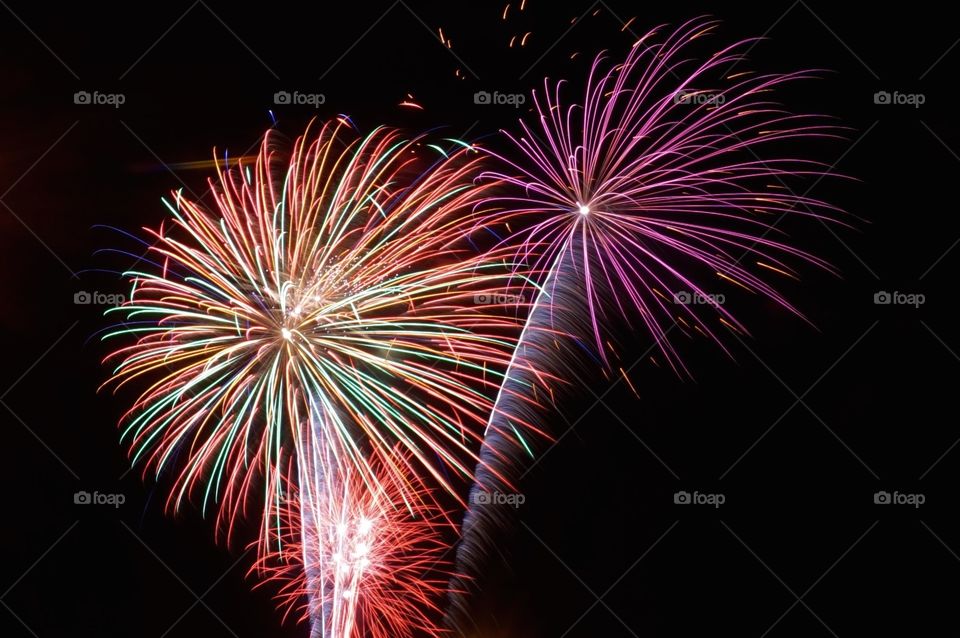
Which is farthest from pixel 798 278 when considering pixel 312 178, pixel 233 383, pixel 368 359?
pixel 233 383

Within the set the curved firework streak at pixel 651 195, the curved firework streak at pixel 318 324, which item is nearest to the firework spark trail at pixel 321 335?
the curved firework streak at pixel 318 324

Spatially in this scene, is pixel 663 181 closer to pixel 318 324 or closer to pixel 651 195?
pixel 651 195

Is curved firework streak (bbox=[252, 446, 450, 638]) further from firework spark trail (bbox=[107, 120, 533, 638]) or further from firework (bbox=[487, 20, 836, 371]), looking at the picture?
firework (bbox=[487, 20, 836, 371])

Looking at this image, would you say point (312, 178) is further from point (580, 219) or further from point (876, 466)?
point (876, 466)

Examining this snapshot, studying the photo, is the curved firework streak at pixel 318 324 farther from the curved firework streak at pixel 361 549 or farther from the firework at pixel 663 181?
the firework at pixel 663 181

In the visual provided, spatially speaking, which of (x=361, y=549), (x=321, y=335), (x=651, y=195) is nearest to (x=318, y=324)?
(x=321, y=335)

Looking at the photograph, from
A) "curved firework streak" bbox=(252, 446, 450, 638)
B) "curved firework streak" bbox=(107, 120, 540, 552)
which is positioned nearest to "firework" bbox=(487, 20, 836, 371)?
"curved firework streak" bbox=(107, 120, 540, 552)
